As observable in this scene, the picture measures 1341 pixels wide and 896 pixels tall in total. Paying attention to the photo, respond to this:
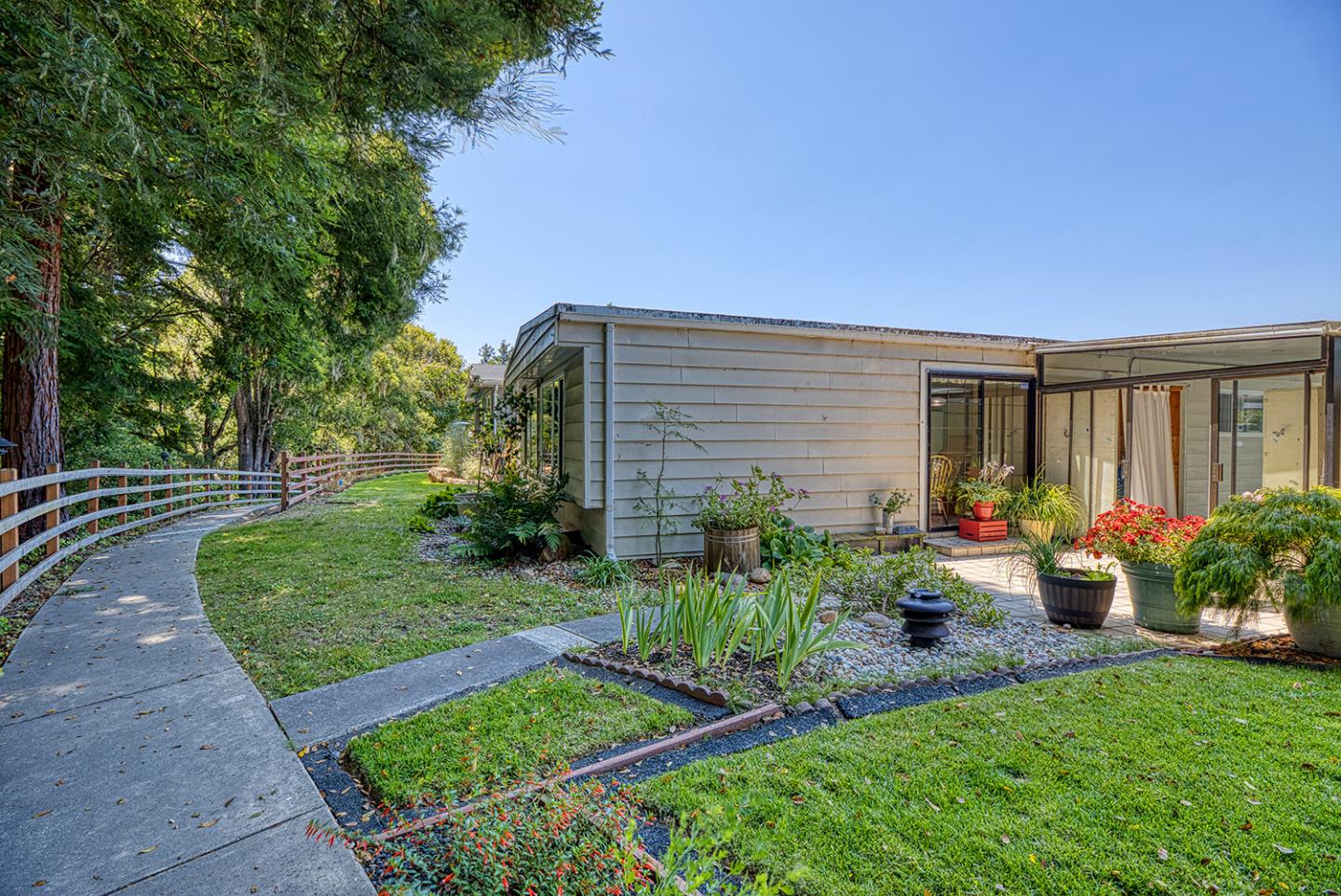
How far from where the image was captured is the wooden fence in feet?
15.6

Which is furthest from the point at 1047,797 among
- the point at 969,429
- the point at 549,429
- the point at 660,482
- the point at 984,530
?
the point at 549,429

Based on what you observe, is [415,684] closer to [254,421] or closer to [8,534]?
[8,534]

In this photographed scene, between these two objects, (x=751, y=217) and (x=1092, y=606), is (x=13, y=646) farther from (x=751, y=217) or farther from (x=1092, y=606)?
(x=751, y=217)

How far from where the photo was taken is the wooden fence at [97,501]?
4746 mm

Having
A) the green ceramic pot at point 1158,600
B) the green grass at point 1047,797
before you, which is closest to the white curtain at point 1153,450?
the green ceramic pot at point 1158,600

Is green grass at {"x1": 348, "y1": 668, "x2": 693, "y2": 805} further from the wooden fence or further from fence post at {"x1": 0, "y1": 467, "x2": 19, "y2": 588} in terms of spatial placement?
fence post at {"x1": 0, "y1": 467, "x2": 19, "y2": 588}

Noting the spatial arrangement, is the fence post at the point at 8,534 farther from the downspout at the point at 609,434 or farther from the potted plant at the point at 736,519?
the potted plant at the point at 736,519

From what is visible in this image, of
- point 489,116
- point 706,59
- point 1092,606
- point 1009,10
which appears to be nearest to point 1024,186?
point 1009,10

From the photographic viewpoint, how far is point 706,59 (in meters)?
9.30

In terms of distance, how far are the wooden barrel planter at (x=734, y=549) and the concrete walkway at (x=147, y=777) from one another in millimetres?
3892

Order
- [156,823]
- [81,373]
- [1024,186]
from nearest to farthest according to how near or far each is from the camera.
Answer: [156,823], [81,373], [1024,186]

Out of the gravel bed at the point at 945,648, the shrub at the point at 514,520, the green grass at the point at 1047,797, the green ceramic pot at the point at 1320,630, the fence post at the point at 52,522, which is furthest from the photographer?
the shrub at the point at 514,520

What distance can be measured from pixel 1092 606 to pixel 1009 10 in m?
8.92

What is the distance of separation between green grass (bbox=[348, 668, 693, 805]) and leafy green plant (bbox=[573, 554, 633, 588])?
8.18 feet
